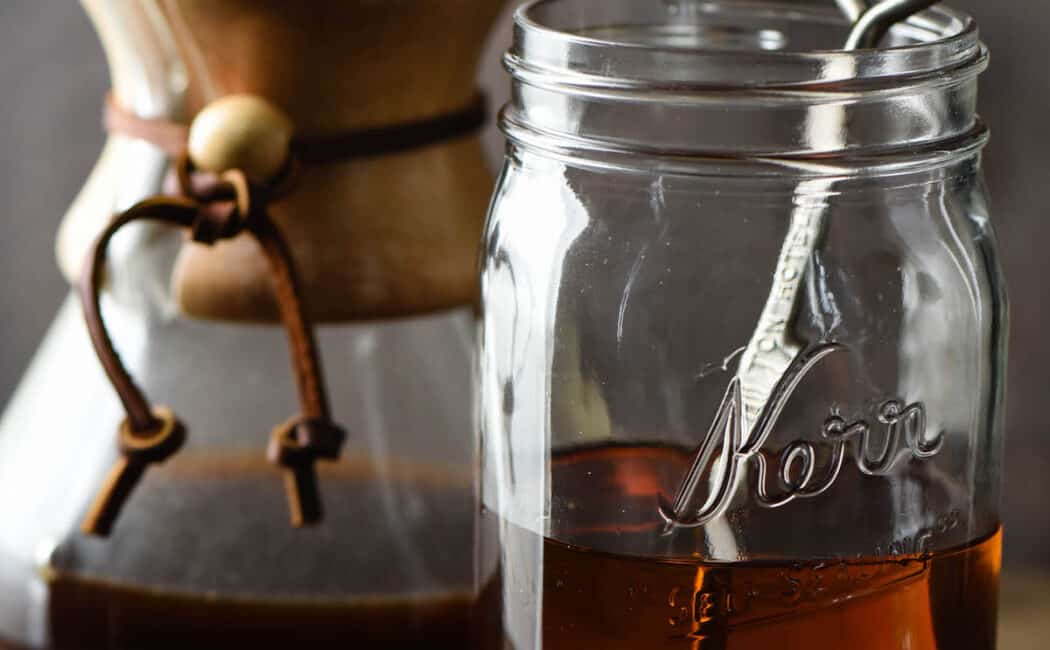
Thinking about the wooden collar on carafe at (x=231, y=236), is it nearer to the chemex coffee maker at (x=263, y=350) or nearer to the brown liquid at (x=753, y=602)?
the chemex coffee maker at (x=263, y=350)

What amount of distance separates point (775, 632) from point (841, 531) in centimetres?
3

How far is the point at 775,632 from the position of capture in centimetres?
36

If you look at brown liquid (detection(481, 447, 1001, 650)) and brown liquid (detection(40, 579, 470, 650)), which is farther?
brown liquid (detection(40, 579, 470, 650))

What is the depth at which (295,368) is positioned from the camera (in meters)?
0.47

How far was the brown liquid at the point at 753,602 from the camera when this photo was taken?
360mm

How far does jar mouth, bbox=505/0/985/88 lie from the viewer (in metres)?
0.34

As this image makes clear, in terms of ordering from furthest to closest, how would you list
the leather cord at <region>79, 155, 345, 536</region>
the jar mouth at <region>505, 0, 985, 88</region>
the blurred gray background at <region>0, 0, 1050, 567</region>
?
1. the blurred gray background at <region>0, 0, 1050, 567</region>
2. the leather cord at <region>79, 155, 345, 536</region>
3. the jar mouth at <region>505, 0, 985, 88</region>

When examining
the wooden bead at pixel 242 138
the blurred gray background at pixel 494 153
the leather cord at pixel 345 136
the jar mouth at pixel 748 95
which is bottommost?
the blurred gray background at pixel 494 153

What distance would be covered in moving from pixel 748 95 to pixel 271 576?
0.25 m

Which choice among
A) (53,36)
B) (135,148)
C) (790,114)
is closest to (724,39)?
(790,114)

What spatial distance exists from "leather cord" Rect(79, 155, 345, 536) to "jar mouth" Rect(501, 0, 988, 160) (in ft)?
0.34

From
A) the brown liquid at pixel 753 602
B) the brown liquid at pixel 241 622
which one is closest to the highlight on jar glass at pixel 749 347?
the brown liquid at pixel 753 602

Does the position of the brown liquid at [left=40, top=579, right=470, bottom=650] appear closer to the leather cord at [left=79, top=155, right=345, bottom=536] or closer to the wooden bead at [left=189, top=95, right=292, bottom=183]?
the leather cord at [left=79, top=155, right=345, bottom=536]

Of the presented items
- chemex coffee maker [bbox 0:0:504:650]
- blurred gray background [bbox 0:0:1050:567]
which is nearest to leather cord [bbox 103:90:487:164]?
chemex coffee maker [bbox 0:0:504:650]
